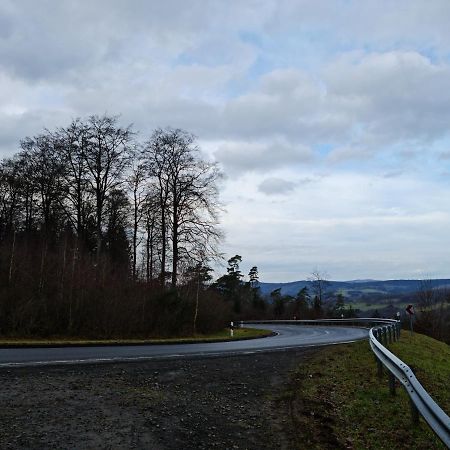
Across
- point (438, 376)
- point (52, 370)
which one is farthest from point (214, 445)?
point (438, 376)

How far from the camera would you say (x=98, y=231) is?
39.9 metres

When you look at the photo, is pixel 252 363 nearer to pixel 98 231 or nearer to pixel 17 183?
pixel 98 231

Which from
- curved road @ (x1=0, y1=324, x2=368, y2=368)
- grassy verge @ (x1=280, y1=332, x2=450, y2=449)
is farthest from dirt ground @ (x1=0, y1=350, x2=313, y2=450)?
curved road @ (x1=0, y1=324, x2=368, y2=368)

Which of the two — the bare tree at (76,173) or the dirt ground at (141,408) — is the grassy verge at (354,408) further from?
the bare tree at (76,173)

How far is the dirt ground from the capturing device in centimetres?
669

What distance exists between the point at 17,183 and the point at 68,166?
6215mm

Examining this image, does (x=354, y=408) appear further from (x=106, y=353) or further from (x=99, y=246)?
(x=99, y=246)

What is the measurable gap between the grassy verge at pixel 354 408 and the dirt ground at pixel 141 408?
1.15 feet

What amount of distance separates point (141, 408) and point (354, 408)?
3724mm

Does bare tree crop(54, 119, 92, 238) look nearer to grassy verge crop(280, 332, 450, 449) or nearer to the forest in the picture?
the forest

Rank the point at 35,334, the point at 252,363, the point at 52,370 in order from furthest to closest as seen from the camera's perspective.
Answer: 1. the point at 35,334
2. the point at 252,363
3. the point at 52,370

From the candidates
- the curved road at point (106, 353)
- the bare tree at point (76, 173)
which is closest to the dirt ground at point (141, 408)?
the curved road at point (106, 353)

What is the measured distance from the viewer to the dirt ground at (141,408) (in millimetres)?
6688

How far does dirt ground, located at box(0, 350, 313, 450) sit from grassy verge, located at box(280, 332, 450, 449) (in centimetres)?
35
